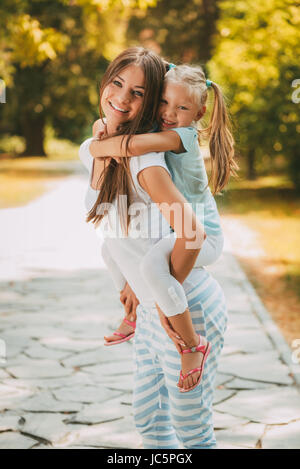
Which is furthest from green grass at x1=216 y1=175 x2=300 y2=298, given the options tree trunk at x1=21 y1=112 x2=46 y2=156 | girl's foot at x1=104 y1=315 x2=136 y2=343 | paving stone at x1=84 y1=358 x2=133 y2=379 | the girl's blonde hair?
tree trunk at x1=21 y1=112 x2=46 y2=156

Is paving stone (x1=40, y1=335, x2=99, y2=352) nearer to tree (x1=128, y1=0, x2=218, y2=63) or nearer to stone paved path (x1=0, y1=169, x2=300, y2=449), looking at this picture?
stone paved path (x1=0, y1=169, x2=300, y2=449)

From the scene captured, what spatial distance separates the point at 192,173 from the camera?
232 cm

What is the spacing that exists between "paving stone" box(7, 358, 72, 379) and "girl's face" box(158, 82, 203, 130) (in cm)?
293

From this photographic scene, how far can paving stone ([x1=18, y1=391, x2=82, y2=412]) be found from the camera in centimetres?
414

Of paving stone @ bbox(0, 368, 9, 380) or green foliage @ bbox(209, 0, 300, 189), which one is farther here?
green foliage @ bbox(209, 0, 300, 189)

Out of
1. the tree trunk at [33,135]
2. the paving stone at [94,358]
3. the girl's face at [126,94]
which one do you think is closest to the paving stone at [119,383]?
the paving stone at [94,358]

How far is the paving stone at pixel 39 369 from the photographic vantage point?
4.75 meters

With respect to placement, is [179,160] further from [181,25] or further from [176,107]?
[181,25]

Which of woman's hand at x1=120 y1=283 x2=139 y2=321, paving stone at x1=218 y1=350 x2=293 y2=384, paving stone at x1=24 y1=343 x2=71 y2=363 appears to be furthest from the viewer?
paving stone at x1=24 y1=343 x2=71 y2=363

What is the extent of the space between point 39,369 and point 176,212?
305 centimetres

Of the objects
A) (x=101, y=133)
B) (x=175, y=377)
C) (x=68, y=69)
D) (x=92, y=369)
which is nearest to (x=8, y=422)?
(x=92, y=369)

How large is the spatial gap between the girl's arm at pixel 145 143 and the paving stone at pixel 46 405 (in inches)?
93.5

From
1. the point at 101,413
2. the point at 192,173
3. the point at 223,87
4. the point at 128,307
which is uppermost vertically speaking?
the point at 223,87
